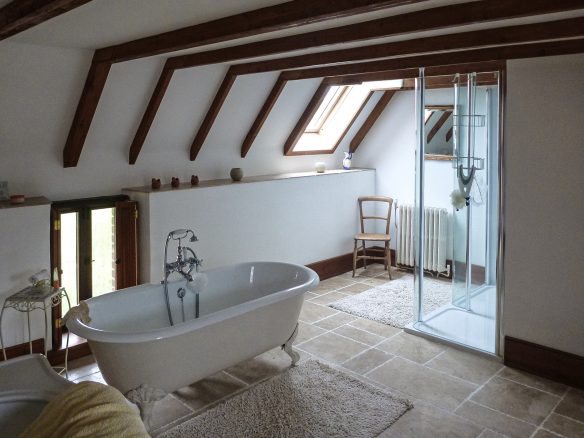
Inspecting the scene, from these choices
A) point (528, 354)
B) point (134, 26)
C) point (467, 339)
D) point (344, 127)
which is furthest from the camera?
point (344, 127)

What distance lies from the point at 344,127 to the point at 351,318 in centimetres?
275

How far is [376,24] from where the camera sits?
336 cm

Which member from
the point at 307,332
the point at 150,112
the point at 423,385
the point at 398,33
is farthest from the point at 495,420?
Result: the point at 150,112

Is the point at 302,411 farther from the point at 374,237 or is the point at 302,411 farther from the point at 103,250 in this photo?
the point at 374,237

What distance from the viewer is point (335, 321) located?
543 centimetres

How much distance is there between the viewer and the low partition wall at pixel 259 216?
16.6 feet

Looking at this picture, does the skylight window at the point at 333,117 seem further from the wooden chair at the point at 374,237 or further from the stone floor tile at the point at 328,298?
the stone floor tile at the point at 328,298

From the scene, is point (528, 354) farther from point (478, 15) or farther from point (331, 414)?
point (478, 15)

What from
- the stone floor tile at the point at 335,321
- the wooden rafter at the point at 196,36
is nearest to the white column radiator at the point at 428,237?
the stone floor tile at the point at 335,321

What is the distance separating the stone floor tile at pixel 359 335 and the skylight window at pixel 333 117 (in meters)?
2.49

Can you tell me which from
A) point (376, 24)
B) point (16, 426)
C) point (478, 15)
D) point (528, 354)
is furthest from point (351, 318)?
point (16, 426)

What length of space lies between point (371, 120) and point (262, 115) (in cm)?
198

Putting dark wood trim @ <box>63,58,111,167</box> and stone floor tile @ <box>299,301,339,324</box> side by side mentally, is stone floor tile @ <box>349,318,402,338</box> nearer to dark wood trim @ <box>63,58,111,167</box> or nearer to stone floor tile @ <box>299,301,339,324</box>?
stone floor tile @ <box>299,301,339,324</box>

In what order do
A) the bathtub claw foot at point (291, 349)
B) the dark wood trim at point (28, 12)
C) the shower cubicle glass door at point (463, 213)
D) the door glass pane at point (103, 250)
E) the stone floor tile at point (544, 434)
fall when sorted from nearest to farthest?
the dark wood trim at point (28, 12) → the stone floor tile at point (544, 434) → the bathtub claw foot at point (291, 349) → the shower cubicle glass door at point (463, 213) → the door glass pane at point (103, 250)
